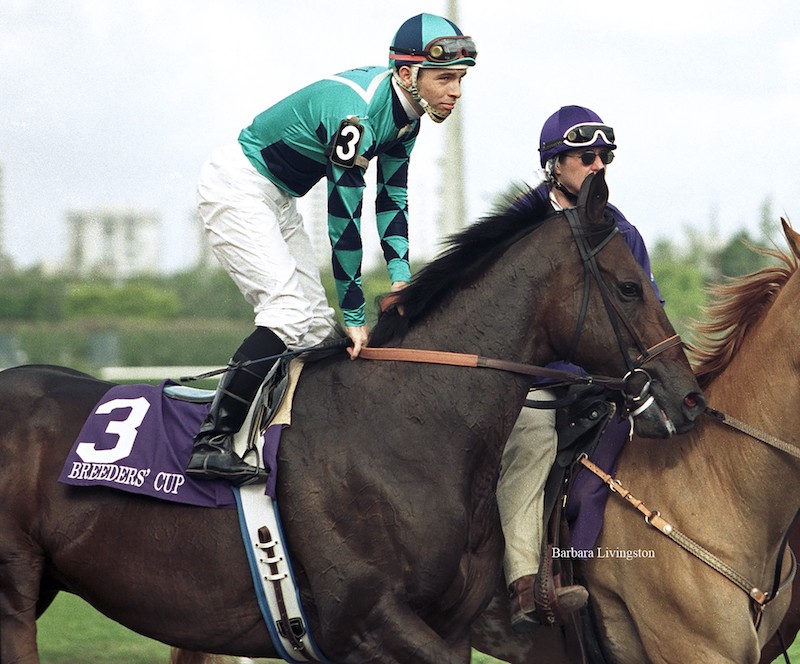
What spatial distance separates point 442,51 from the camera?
3922 millimetres

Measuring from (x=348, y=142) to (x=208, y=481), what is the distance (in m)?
1.24

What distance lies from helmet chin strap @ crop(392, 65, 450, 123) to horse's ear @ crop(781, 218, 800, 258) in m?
1.31

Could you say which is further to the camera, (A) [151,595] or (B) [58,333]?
(B) [58,333]

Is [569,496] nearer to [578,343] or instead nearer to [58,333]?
[578,343]

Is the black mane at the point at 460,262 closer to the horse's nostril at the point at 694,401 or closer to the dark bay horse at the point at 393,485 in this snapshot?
the dark bay horse at the point at 393,485

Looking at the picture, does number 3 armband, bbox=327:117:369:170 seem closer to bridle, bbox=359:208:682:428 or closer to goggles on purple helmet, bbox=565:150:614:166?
bridle, bbox=359:208:682:428

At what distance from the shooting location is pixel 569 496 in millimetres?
4328

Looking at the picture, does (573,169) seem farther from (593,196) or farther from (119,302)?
(119,302)

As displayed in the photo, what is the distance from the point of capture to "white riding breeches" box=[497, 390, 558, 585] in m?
4.22

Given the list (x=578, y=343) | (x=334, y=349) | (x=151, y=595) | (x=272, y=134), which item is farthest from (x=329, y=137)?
(x=151, y=595)

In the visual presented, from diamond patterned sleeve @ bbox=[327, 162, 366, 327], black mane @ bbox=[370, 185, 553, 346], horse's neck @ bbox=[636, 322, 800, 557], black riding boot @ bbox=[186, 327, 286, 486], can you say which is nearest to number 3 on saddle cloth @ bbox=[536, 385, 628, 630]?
horse's neck @ bbox=[636, 322, 800, 557]

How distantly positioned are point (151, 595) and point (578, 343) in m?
1.69

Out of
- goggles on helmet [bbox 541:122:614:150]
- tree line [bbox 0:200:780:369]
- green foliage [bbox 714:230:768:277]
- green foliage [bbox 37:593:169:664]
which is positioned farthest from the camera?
green foliage [bbox 714:230:768:277]

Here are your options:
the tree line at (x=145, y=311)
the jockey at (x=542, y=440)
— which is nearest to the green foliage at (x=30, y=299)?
the tree line at (x=145, y=311)
